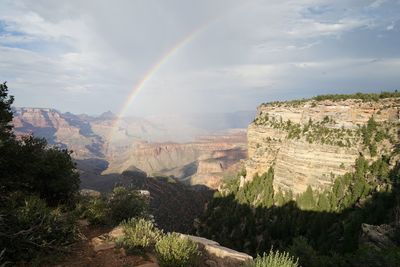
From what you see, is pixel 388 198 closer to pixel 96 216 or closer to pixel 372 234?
pixel 372 234

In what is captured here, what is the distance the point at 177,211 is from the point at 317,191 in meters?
83.2

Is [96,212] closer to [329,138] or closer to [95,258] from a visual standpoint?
[95,258]

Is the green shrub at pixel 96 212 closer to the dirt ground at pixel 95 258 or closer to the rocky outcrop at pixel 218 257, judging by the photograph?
the dirt ground at pixel 95 258

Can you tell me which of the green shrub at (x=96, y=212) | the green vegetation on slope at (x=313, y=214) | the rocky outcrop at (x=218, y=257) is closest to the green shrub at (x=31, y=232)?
the green shrub at (x=96, y=212)

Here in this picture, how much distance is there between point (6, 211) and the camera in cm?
1280

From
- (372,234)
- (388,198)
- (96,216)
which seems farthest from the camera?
(388,198)

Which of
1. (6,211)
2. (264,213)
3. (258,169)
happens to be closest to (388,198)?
(264,213)

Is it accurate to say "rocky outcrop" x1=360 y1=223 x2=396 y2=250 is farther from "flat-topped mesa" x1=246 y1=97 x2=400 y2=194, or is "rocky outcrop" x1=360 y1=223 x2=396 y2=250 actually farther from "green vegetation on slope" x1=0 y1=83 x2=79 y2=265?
"flat-topped mesa" x1=246 y1=97 x2=400 y2=194

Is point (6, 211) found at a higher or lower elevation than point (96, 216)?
higher

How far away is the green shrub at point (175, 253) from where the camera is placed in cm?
1054

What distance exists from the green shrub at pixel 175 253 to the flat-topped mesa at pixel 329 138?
54867mm

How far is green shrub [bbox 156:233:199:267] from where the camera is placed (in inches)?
415

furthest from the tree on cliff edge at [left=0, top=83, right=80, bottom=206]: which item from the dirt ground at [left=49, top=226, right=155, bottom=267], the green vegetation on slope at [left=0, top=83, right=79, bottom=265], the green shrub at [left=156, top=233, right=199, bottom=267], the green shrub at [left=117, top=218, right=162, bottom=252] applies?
the green shrub at [left=156, top=233, right=199, bottom=267]

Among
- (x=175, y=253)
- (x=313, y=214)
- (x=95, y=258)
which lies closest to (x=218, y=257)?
(x=175, y=253)
